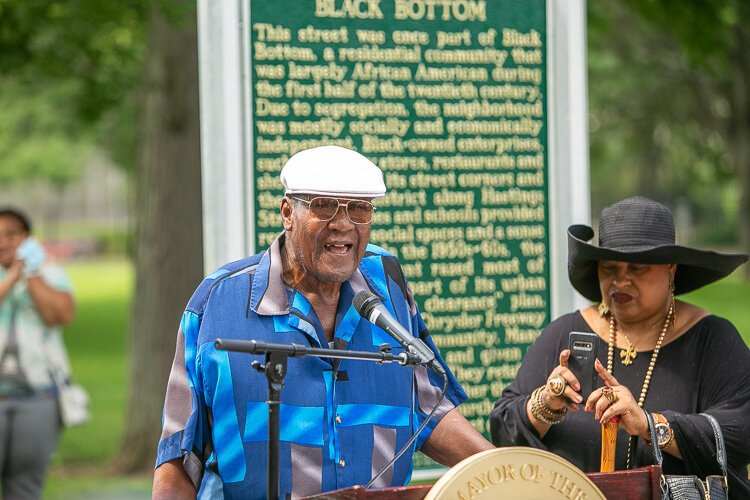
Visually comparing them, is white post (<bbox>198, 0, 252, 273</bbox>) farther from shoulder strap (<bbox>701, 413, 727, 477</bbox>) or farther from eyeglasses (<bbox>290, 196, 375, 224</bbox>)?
shoulder strap (<bbox>701, 413, 727, 477</bbox>)

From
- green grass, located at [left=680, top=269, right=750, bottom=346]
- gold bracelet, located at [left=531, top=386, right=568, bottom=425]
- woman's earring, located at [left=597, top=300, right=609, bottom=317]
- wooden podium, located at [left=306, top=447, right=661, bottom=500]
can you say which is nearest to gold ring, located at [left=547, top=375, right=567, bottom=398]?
gold bracelet, located at [left=531, top=386, right=568, bottom=425]

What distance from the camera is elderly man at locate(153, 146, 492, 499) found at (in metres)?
3.37

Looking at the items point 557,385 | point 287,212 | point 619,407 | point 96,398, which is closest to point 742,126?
point 96,398

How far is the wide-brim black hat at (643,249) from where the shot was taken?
3.93 m

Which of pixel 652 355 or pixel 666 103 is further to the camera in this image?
pixel 666 103

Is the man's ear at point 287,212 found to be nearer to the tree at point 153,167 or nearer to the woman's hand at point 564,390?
the woman's hand at point 564,390

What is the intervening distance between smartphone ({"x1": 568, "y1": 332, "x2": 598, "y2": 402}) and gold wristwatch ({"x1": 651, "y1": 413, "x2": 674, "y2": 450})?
23 cm

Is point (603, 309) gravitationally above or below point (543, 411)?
above

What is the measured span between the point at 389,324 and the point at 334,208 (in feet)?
1.27

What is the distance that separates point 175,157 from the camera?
9797mm

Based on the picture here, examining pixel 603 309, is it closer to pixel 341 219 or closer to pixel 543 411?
pixel 543 411

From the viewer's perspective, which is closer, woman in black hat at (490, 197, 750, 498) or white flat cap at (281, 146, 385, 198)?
white flat cap at (281, 146, 385, 198)

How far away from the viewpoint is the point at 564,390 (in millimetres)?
3787

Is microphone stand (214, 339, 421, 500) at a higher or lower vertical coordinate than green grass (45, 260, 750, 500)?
higher
